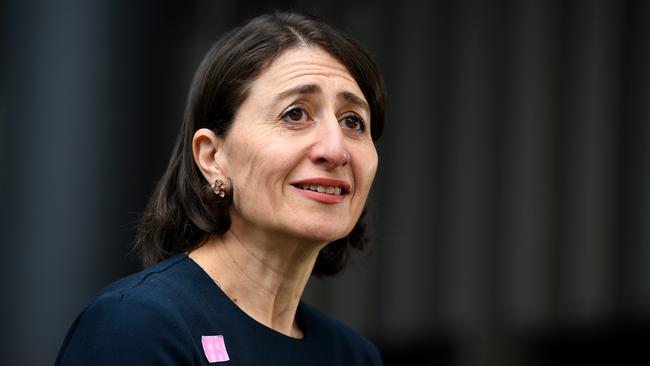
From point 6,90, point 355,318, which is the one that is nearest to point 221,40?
point 6,90

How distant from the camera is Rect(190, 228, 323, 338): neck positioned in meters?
3.35

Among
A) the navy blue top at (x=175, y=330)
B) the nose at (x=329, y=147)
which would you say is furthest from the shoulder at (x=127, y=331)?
the nose at (x=329, y=147)

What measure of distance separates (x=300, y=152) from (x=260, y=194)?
17cm

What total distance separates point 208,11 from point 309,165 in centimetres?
681

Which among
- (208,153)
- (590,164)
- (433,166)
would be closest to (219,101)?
(208,153)

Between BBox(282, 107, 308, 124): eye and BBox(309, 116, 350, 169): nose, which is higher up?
BBox(282, 107, 308, 124): eye

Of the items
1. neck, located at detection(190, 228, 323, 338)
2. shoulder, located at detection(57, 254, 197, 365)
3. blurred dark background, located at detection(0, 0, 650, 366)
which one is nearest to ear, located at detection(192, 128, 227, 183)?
neck, located at detection(190, 228, 323, 338)

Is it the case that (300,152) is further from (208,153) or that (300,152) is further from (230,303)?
(230,303)

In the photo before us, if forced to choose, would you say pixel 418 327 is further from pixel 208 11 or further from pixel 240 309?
pixel 240 309

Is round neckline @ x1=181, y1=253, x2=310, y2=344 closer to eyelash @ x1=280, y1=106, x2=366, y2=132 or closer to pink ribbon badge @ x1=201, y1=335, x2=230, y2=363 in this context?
pink ribbon badge @ x1=201, y1=335, x2=230, y2=363

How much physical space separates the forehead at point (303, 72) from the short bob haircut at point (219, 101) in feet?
0.07

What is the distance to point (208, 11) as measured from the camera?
9812 mm

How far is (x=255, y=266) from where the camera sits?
3375 mm

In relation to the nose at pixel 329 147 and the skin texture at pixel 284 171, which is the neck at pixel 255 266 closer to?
the skin texture at pixel 284 171
